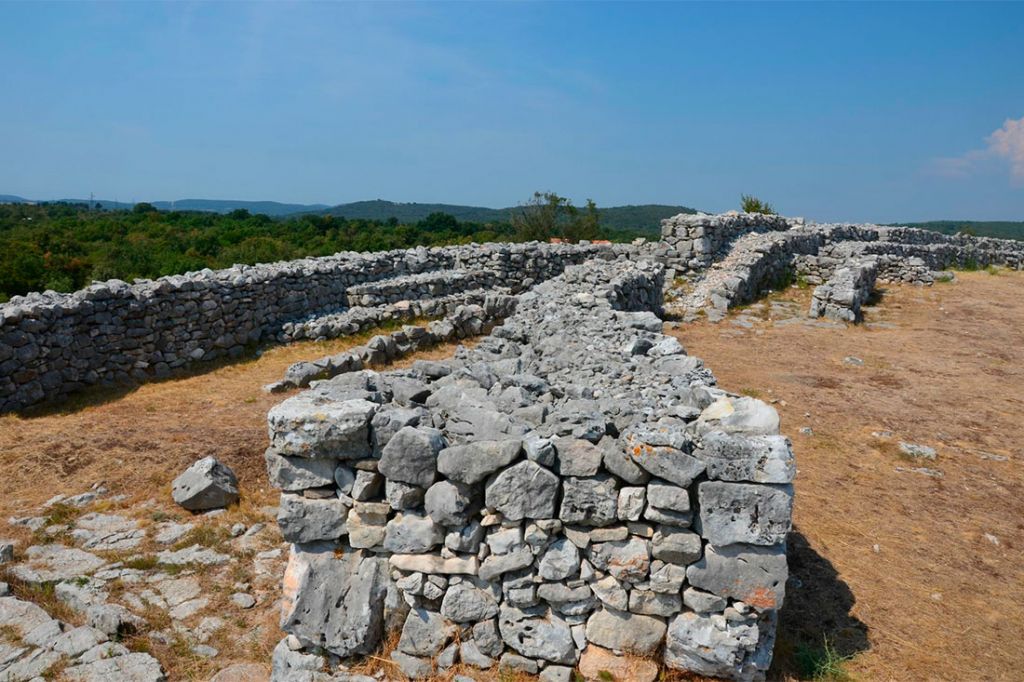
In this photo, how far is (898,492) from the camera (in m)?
7.37

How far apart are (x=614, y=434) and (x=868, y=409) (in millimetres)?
7315

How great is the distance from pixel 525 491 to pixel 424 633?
4.38 feet

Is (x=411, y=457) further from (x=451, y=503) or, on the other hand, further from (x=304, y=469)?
(x=304, y=469)

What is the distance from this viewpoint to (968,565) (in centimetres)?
600

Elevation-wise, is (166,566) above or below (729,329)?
below

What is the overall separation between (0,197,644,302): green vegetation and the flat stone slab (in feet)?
53.8

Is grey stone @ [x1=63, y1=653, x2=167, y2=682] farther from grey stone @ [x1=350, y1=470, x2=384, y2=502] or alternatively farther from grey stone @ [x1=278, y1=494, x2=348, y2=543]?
grey stone @ [x1=350, y1=470, x2=384, y2=502]

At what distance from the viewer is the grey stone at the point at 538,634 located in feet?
13.9

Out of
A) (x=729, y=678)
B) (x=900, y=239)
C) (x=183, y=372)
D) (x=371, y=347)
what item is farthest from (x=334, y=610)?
(x=900, y=239)

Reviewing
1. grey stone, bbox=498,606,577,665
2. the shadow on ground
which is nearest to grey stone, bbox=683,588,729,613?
grey stone, bbox=498,606,577,665

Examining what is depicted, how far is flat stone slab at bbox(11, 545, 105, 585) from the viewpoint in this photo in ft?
19.1

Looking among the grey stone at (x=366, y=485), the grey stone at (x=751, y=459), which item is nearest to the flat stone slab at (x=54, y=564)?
the grey stone at (x=366, y=485)

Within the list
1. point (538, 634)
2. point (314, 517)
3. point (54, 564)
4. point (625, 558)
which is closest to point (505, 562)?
point (538, 634)

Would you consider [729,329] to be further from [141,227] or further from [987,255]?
[141,227]
